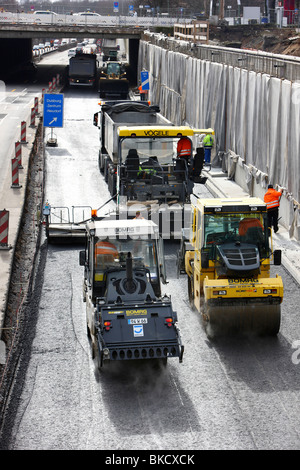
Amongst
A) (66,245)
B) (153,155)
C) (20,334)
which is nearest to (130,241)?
(20,334)

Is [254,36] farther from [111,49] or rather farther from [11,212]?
[11,212]

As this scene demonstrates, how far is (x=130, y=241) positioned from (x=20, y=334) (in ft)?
9.24

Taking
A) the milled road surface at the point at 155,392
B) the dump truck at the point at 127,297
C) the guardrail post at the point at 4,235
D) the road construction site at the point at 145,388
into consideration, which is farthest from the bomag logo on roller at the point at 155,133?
the dump truck at the point at 127,297

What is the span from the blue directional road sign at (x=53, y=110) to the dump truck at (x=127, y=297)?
22530 millimetres

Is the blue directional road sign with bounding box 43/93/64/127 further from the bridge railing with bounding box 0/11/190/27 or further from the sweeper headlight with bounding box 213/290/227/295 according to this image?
the bridge railing with bounding box 0/11/190/27

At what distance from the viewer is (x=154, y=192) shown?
21859 millimetres

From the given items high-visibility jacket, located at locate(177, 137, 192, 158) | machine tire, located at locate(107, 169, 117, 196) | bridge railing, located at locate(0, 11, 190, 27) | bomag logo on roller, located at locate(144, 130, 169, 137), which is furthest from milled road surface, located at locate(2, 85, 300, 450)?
bridge railing, located at locate(0, 11, 190, 27)

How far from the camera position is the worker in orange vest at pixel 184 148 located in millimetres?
23672

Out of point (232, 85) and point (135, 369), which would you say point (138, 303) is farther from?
point (232, 85)

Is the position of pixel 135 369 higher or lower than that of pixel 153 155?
lower

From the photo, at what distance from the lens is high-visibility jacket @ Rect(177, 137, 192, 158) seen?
931 inches

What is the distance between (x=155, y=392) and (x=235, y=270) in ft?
9.45

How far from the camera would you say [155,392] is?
1212 centimetres
